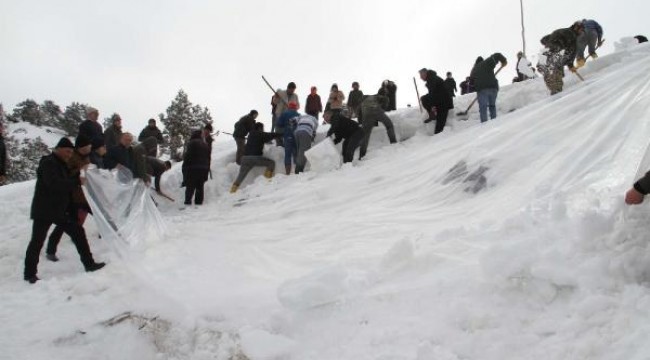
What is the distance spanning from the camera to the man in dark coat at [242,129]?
34.5 feet

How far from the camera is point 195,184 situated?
29.6 feet

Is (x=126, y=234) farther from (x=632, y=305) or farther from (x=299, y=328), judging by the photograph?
(x=632, y=305)

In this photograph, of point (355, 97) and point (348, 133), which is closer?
point (348, 133)

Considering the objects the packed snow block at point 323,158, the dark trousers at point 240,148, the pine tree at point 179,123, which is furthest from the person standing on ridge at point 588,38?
the pine tree at point 179,123

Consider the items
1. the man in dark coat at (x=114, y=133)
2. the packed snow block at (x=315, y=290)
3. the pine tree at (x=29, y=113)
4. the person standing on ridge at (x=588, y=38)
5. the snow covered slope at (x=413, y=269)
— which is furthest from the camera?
the pine tree at (x=29, y=113)

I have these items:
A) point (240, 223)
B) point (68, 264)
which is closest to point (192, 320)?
point (68, 264)

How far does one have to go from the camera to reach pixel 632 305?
7.92 ft

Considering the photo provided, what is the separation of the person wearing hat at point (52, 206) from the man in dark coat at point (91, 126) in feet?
9.30

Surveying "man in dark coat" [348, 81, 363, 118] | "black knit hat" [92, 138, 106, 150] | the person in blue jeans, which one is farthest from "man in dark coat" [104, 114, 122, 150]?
the person in blue jeans

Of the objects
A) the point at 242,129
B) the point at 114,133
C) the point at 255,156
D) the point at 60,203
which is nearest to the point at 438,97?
the point at 255,156

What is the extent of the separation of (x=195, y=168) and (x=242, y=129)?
1.99 m

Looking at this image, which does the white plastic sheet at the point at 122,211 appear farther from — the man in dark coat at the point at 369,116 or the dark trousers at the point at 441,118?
the dark trousers at the point at 441,118

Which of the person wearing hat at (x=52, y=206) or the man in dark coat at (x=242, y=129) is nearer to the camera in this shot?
the person wearing hat at (x=52, y=206)

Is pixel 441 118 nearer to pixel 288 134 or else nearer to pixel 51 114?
pixel 288 134
